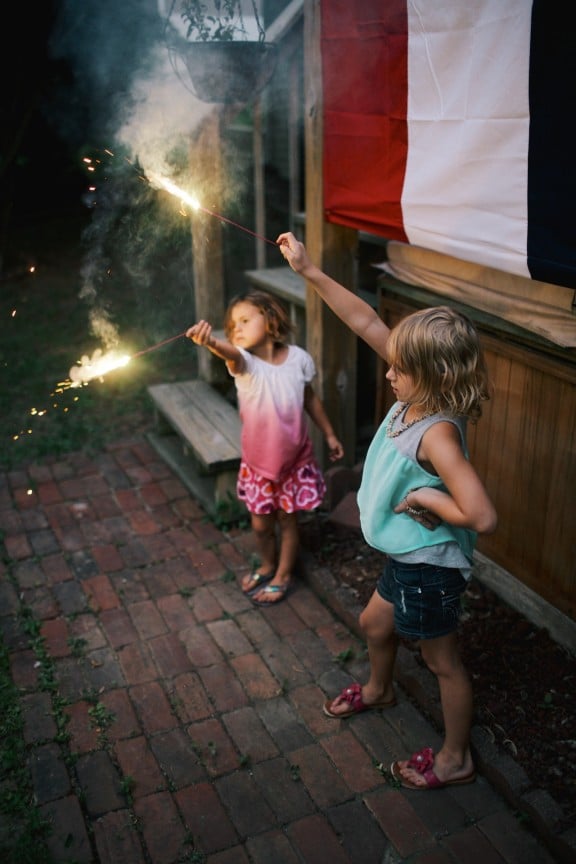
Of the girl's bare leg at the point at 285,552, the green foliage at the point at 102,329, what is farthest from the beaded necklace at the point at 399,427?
the green foliage at the point at 102,329

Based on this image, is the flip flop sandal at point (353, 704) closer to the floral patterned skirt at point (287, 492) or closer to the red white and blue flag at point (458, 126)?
the floral patterned skirt at point (287, 492)

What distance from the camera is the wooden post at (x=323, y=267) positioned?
3.65m

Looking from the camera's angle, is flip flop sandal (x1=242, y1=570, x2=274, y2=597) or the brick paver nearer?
the brick paver

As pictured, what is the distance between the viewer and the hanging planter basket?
3.82 meters

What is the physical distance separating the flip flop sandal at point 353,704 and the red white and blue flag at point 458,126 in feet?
5.63

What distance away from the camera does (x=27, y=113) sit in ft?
21.6

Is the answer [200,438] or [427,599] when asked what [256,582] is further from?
[427,599]

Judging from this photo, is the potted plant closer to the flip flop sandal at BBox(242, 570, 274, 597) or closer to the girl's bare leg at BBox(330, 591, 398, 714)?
the flip flop sandal at BBox(242, 570, 274, 597)

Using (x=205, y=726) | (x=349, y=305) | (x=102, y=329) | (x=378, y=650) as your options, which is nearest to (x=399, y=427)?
(x=349, y=305)

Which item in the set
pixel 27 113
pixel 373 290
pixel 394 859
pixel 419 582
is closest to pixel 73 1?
pixel 27 113

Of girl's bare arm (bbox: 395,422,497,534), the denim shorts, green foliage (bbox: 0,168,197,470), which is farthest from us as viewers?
green foliage (bbox: 0,168,197,470)

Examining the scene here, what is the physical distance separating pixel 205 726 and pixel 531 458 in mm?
1699

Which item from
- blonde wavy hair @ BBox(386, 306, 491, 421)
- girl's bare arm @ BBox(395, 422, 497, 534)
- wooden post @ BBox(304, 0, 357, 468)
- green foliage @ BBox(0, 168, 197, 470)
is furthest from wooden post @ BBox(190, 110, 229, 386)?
girl's bare arm @ BBox(395, 422, 497, 534)

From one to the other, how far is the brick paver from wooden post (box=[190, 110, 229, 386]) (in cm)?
150
